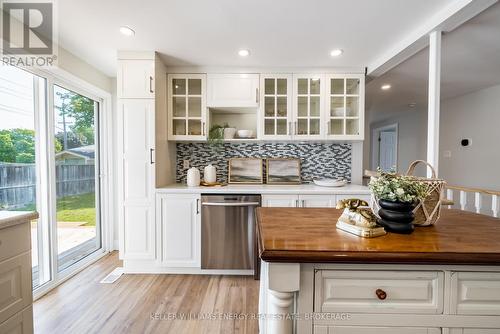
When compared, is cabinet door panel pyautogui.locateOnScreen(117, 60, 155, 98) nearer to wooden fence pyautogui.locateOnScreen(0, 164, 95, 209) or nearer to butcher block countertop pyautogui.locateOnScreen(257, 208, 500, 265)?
wooden fence pyautogui.locateOnScreen(0, 164, 95, 209)

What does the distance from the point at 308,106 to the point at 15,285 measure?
294cm

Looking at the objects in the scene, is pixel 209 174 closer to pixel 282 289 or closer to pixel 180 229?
pixel 180 229

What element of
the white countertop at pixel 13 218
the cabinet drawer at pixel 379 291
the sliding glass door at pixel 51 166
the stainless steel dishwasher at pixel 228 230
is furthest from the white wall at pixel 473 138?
the sliding glass door at pixel 51 166

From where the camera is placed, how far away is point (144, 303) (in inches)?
79.7

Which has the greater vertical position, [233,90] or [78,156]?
[233,90]

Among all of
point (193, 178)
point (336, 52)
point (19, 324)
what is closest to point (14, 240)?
point (19, 324)

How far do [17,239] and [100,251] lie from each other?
80.1 inches

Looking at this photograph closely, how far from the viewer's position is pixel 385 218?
102cm

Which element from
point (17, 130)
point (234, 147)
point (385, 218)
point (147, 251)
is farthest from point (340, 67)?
point (17, 130)

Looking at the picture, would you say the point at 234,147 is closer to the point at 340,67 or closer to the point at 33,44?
the point at 340,67

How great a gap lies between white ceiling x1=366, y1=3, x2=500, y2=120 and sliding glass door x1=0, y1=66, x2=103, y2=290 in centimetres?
384

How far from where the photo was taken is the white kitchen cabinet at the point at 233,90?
9.07 feet

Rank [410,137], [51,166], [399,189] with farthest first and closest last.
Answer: [410,137] < [51,166] < [399,189]

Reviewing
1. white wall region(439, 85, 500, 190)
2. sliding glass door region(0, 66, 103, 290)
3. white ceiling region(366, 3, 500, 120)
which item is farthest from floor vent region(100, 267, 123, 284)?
white wall region(439, 85, 500, 190)
